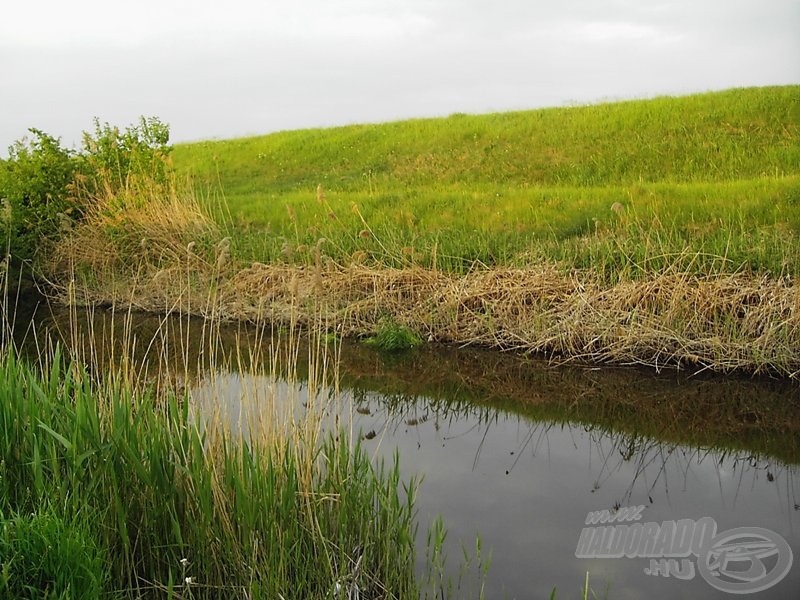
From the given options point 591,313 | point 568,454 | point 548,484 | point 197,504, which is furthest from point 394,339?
point 197,504

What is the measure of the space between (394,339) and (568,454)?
344 centimetres

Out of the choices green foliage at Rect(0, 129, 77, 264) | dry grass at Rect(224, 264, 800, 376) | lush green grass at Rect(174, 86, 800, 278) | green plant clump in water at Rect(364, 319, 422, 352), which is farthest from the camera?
green foliage at Rect(0, 129, 77, 264)

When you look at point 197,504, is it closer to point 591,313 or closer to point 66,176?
point 591,313

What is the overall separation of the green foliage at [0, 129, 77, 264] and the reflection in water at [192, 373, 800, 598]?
8.23 metres

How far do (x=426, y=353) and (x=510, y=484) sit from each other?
12.0 ft

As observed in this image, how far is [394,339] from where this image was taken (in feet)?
30.9

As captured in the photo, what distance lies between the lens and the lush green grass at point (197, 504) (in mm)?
3703

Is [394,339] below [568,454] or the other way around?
the other way around

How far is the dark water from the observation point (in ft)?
14.8

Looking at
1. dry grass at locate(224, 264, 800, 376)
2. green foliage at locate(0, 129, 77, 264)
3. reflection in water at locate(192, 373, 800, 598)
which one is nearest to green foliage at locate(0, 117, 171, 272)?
green foliage at locate(0, 129, 77, 264)

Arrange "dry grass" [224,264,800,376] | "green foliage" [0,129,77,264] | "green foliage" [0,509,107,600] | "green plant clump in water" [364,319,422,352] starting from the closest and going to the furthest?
"green foliage" [0,509,107,600], "dry grass" [224,264,800,376], "green plant clump in water" [364,319,422,352], "green foliage" [0,129,77,264]

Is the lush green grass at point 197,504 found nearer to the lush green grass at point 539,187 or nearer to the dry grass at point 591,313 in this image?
the lush green grass at point 539,187

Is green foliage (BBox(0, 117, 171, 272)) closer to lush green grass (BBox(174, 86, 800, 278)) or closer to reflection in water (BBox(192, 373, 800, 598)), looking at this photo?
lush green grass (BBox(174, 86, 800, 278))

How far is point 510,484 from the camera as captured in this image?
5750 millimetres
